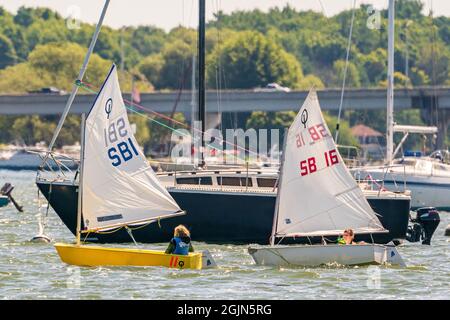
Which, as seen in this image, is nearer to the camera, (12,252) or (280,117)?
(12,252)

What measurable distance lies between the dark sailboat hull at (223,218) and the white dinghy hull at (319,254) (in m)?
7.22

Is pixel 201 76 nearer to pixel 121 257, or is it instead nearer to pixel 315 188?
pixel 315 188

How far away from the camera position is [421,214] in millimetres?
53031

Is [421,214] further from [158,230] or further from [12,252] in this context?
[12,252]

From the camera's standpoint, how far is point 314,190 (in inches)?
1784

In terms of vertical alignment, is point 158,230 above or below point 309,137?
below

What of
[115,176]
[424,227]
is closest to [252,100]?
[424,227]

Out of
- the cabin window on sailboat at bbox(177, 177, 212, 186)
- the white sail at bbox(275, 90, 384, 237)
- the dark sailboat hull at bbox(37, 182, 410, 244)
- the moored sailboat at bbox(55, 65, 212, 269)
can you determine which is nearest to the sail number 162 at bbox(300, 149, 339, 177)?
the white sail at bbox(275, 90, 384, 237)

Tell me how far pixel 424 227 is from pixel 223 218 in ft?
25.7

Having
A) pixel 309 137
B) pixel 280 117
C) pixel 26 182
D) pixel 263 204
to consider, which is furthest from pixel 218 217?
pixel 280 117

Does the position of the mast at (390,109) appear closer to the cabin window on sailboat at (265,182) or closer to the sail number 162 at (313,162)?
the cabin window on sailboat at (265,182)

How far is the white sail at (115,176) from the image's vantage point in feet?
145
